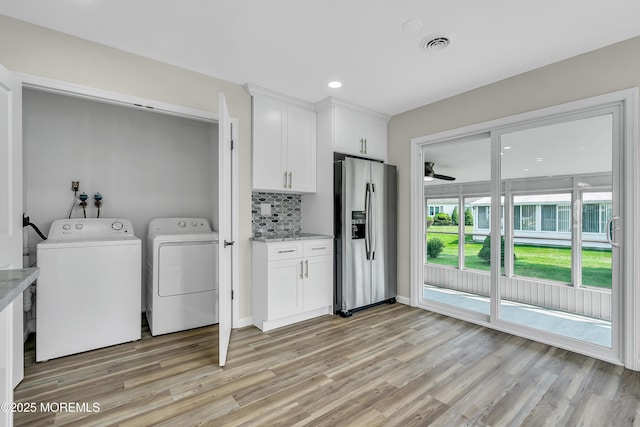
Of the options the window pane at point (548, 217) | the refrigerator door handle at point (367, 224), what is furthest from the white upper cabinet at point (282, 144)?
the window pane at point (548, 217)

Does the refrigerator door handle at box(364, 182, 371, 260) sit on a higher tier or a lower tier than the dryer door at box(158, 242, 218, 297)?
higher

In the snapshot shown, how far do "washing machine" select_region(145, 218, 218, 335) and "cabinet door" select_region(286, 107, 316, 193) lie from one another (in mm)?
1136

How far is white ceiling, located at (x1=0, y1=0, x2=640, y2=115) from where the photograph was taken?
202cm

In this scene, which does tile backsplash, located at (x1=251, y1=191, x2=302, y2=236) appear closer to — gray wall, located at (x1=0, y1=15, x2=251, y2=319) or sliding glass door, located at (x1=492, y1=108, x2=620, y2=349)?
gray wall, located at (x1=0, y1=15, x2=251, y2=319)

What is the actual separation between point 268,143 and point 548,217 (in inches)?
111

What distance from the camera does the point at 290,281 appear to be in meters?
3.25

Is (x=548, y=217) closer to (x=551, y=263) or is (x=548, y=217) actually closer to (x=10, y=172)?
(x=551, y=263)

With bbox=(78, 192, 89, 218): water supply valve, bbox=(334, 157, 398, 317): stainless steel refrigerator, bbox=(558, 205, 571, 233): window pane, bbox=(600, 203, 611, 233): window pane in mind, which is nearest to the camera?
bbox=(600, 203, 611, 233): window pane

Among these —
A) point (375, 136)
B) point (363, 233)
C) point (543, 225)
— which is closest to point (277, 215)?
point (363, 233)

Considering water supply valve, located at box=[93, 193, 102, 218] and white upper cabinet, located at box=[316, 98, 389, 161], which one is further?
white upper cabinet, located at box=[316, 98, 389, 161]

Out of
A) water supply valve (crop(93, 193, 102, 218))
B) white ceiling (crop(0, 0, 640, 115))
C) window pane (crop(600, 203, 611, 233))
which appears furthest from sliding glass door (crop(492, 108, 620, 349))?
water supply valve (crop(93, 193, 102, 218))

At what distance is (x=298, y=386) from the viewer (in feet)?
6.89

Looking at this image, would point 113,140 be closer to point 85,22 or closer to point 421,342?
point 85,22

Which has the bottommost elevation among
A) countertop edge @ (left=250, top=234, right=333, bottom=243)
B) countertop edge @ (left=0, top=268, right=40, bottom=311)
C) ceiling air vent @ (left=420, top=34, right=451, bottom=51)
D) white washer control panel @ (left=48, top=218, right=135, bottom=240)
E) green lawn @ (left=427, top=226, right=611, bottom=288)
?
green lawn @ (left=427, top=226, right=611, bottom=288)
